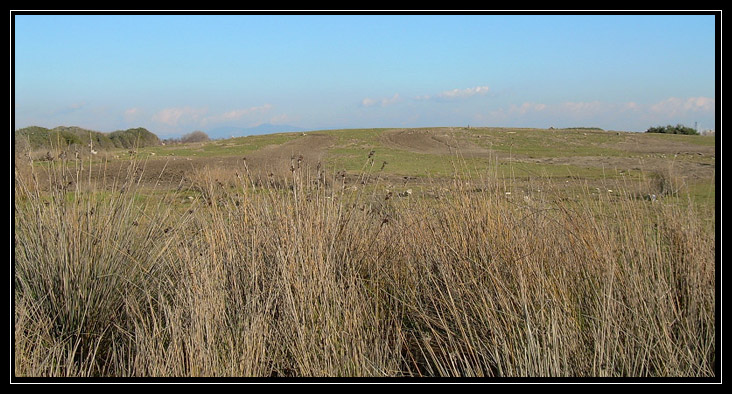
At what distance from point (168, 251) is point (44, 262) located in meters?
0.73

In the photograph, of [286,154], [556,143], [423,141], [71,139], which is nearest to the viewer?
[71,139]

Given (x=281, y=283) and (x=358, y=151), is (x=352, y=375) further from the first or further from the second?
(x=358, y=151)

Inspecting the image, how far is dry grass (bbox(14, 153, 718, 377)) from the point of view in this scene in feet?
9.19

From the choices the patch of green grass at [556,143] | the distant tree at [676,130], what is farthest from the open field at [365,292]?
the distant tree at [676,130]

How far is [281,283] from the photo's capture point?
10.7 ft

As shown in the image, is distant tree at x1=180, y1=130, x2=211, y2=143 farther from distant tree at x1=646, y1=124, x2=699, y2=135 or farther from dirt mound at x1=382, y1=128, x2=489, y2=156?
distant tree at x1=646, y1=124, x2=699, y2=135

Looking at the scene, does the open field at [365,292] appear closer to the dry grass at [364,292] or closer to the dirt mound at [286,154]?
the dry grass at [364,292]

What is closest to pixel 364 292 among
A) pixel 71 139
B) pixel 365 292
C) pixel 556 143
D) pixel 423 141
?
pixel 365 292

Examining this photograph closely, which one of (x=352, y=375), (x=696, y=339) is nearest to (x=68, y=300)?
(x=352, y=375)

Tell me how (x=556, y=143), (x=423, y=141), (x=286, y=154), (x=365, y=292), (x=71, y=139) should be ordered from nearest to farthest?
1. (x=365, y=292)
2. (x=71, y=139)
3. (x=286, y=154)
4. (x=556, y=143)
5. (x=423, y=141)

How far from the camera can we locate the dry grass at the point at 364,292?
280cm

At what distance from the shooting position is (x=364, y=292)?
3.59 metres

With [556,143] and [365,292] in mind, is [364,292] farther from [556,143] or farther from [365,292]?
[556,143]

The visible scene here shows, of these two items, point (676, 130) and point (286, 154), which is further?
point (676, 130)
